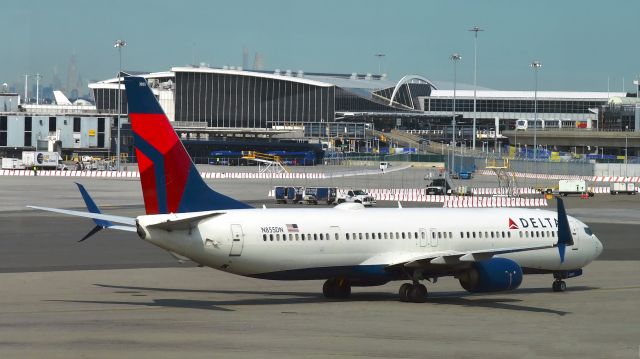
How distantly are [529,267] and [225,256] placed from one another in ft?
40.5

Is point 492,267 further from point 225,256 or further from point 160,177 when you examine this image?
point 160,177

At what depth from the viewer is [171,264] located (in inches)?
2014

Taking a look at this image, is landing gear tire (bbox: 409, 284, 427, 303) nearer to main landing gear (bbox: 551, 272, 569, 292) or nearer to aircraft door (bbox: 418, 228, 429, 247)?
aircraft door (bbox: 418, 228, 429, 247)

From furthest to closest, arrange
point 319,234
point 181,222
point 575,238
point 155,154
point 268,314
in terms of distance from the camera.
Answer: point 575,238, point 319,234, point 155,154, point 268,314, point 181,222

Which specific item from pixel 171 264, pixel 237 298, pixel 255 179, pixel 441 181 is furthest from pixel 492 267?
pixel 255 179

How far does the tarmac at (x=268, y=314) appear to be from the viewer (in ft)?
92.8

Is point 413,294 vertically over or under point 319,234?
under

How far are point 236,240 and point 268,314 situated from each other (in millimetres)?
2516

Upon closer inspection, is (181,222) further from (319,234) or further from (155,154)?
(319,234)

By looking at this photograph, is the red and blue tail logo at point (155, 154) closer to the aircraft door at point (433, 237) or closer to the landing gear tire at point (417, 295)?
the landing gear tire at point (417, 295)

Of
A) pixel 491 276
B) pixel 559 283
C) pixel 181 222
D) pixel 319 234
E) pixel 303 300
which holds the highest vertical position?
pixel 181 222

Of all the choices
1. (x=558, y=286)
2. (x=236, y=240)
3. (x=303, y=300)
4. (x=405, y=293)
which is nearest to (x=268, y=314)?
(x=236, y=240)

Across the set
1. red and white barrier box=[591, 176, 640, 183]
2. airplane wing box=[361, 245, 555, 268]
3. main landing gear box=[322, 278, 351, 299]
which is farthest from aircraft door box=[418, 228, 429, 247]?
red and white barrier box=[591, 176, 640, 183]

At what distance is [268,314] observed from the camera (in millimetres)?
34625
